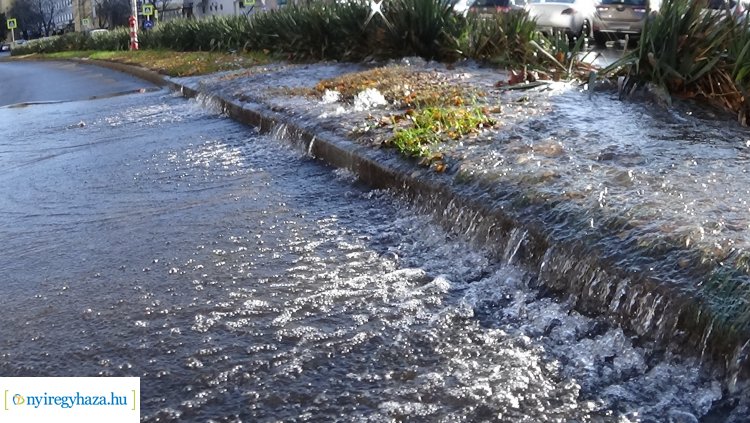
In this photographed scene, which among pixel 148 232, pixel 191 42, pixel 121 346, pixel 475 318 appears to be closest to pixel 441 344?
pixel 475 318

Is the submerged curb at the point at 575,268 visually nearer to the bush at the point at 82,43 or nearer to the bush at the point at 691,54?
the bush at the point at 691,54

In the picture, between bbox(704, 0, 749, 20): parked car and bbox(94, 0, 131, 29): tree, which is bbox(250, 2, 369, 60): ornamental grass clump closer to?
bbox(704, 0, 749, 20): parked car

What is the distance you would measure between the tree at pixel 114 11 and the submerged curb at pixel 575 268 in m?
75.6

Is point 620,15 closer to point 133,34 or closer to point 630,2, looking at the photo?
point 630,2

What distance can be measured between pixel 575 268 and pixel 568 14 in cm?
1703

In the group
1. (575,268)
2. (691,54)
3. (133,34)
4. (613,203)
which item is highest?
(691,54)

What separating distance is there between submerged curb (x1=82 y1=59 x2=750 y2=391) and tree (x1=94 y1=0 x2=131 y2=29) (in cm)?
7563

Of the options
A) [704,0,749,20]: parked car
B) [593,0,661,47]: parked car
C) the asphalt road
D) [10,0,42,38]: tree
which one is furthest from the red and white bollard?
[10,0,42,38]: tree

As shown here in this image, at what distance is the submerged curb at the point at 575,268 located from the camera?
2.68 m

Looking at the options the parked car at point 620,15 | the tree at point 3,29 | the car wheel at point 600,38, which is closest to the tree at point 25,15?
the tree at point 3,29

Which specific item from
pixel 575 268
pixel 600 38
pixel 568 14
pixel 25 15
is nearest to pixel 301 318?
pixel 575 268

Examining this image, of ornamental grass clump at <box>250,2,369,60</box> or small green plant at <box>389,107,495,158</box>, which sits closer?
small green plant at <box>389,107,495,158</box>

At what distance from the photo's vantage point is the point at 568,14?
19.2m

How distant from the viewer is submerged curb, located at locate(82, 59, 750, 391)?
2.68 m
